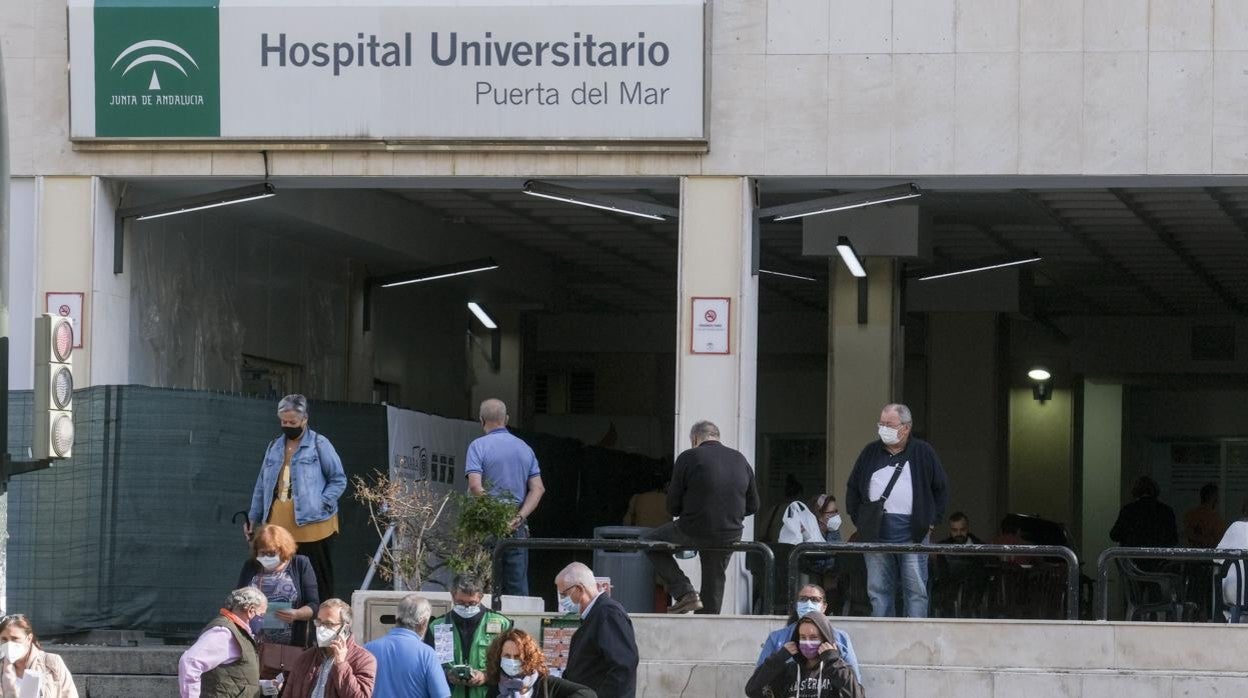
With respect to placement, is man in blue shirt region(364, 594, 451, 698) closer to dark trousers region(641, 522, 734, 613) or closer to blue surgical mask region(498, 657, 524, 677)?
blue surgical mask region(498, 657, 524, 677)

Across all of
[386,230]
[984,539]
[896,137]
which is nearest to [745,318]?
[896,137]

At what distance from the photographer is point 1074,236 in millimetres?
22297

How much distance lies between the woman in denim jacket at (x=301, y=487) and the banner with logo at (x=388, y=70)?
116 inches

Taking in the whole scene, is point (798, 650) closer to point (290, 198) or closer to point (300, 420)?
point (300, 420)

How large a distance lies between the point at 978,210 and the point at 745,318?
5.61 metres

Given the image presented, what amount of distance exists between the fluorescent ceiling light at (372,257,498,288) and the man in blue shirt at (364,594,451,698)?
11.9 m

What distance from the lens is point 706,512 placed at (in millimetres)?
13852

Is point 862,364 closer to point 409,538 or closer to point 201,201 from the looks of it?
point 201,201

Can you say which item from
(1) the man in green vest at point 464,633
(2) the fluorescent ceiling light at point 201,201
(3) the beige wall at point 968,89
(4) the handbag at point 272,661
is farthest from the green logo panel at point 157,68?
(1) the man in green vest at point 464,633

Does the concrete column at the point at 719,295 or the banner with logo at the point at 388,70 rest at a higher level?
the banner with logo at the point at 388,70

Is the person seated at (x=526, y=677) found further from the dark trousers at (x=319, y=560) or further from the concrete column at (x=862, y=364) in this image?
the concrete column at (x=862, y=364)

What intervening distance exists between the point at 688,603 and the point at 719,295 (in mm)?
2977

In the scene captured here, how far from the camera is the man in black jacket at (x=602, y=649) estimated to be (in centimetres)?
1076

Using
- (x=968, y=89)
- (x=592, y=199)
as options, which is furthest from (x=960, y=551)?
(x=592, y=199)
